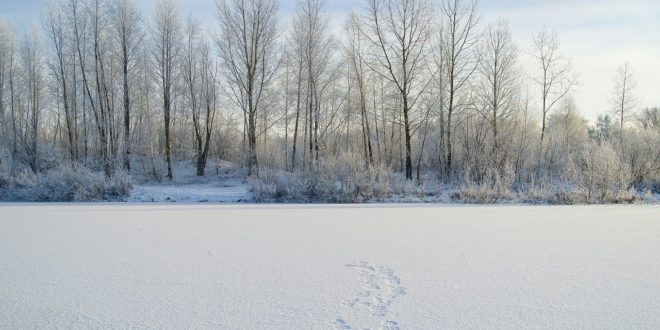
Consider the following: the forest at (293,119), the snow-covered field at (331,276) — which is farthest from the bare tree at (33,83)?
the snow-covered field at (331,276)

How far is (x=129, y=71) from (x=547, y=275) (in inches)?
928

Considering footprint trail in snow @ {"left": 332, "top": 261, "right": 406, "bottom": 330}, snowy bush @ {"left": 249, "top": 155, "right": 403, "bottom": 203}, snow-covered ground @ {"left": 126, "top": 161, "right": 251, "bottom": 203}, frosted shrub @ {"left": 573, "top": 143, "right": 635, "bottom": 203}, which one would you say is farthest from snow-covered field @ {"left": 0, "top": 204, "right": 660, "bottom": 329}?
snow-covered ground @ {"left": 126, "top": 161, "right": 251, "bottom": 203}

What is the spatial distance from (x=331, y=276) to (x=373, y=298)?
0.70 meters

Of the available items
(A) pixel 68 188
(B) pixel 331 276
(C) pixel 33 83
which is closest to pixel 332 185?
(A) pixel 68 188

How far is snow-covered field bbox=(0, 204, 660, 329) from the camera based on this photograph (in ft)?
9.31

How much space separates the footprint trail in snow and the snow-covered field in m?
0.01

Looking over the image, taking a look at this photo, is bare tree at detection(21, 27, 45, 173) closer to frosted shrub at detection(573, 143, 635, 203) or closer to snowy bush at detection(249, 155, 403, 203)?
snowy bush at detection(249, 155, 403, 203)

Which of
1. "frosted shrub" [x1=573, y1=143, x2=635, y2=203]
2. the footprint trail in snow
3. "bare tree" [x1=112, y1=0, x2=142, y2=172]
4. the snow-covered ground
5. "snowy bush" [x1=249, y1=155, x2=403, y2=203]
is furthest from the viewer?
"bare tree" [x1=112, y1=0, x2=142, y2=172]

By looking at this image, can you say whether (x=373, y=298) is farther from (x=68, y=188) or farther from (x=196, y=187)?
(x=196, y=187)

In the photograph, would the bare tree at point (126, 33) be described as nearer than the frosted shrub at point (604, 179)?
No

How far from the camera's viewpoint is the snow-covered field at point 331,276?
9.31ft

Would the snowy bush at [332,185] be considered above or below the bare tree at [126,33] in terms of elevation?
below

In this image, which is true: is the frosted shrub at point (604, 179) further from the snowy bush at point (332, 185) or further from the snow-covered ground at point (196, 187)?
the snow-covered ground at point (196, 187)

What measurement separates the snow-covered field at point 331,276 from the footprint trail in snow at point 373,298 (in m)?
0.01
